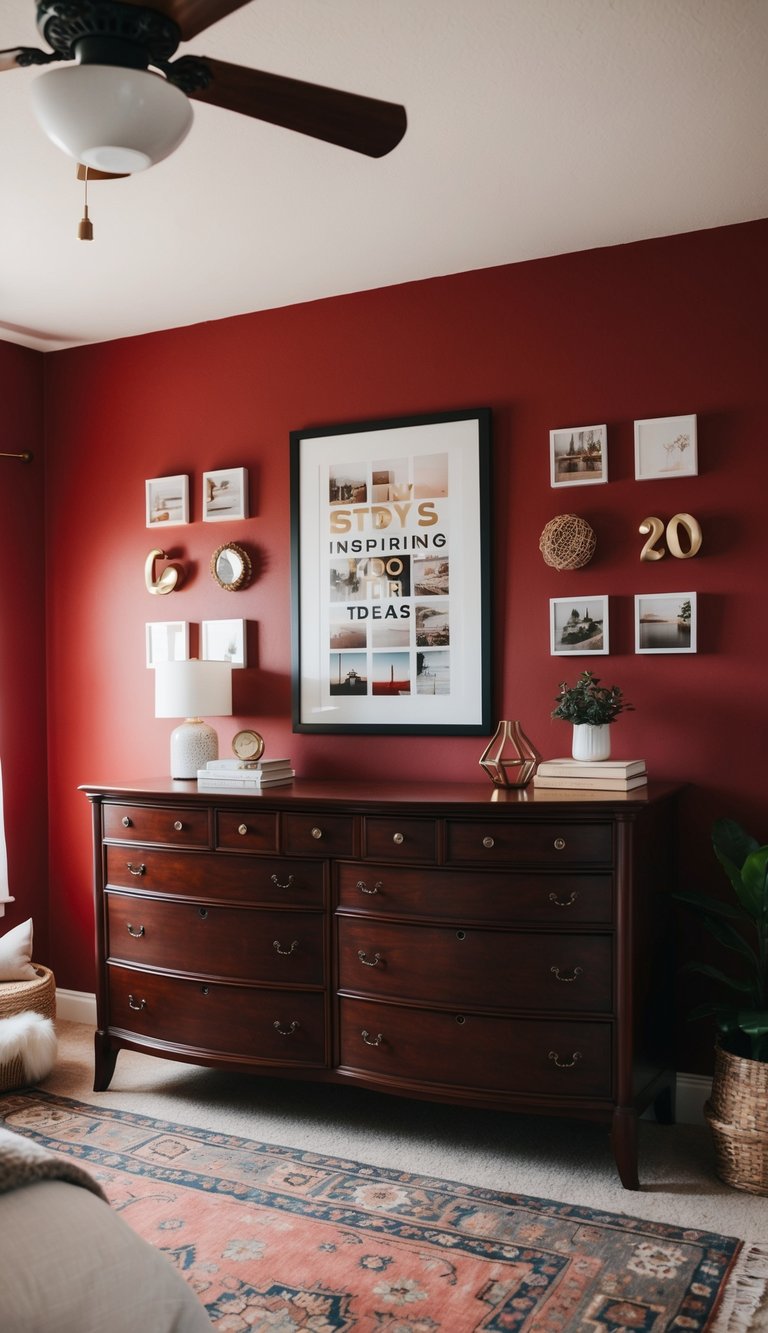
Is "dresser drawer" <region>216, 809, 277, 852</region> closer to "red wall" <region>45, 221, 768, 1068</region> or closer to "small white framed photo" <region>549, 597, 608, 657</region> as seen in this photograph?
"red wall" <region>45, 221, 768, 1068</region>

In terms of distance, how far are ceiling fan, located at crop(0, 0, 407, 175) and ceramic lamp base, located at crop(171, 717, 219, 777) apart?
227 cm

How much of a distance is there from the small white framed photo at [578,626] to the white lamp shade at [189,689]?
3.84 ft

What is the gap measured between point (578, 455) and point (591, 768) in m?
1.09

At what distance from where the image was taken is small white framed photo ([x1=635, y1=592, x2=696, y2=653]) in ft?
11.0

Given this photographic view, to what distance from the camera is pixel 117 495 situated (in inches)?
176

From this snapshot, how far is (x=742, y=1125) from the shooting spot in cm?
285

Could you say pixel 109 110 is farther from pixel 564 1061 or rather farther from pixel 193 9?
pixel 564 1061

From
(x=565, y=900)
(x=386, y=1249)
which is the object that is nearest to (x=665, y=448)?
(x=565, y=900)

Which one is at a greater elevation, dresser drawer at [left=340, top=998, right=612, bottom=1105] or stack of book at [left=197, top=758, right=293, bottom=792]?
stack of book at [left=197, top=758, right=293, bottom=792]

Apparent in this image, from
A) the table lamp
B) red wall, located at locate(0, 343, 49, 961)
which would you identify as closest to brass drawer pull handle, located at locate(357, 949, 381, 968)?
the table lamp

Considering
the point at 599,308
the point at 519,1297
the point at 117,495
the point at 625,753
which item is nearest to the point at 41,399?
the point at 117,495

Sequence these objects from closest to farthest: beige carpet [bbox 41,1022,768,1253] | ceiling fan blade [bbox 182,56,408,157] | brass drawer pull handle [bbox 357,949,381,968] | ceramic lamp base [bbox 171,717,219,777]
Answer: ceiling fan blade [bbox 182,56,408,157] < beige carpet [bbox 41,1022,768,1253] < brass drawer pull handle [bbox 357,949,381,968] < ceramic lamp base [bbox 171,717,219,777]

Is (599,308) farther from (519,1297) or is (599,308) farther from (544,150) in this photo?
(519,1297)

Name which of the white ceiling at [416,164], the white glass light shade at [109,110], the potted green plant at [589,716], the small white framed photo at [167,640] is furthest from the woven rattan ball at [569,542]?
the white glass light shade at [109,110]
